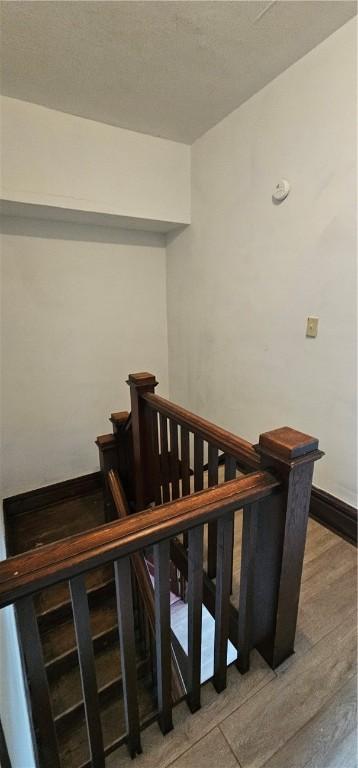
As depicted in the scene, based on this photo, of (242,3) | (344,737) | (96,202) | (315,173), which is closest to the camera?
(344,737)

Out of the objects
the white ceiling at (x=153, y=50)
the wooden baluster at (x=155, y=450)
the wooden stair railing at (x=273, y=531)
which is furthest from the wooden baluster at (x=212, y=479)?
the white ceiling at (x=153, y=50)

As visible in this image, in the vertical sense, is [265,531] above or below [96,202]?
below

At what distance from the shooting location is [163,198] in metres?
2.54

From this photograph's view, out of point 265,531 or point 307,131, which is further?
point 307,131

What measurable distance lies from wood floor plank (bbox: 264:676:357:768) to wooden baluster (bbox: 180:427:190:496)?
2.76 ft

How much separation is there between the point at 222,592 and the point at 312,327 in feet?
4.52

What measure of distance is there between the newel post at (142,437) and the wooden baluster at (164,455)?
160mm

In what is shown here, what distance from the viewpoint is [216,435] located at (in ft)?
3.85

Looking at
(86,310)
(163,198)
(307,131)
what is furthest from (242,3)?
(86,310)

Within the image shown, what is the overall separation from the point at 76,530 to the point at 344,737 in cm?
228

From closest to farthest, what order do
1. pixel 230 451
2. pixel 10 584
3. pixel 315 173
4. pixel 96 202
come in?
pixel 10 584 → pixel 230 451 → pixel 315 173 → pixel 96 202

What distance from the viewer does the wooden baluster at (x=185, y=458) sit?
145cm

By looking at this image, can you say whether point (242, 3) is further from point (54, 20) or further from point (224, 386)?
point (224, 386)

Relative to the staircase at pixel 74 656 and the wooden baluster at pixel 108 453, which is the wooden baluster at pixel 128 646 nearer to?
the staircase at pixel 74 656
